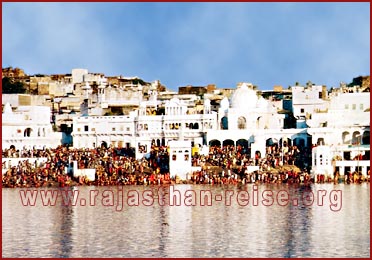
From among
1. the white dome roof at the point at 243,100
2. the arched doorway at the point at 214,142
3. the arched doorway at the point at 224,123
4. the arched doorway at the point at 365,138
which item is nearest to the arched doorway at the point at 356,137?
the arched doorway at the point at 365,138

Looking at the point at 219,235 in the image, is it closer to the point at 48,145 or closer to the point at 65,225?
the point at 65,225

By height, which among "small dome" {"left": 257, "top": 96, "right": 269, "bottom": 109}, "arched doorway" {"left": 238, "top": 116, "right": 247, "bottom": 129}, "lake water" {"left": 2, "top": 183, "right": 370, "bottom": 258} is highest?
"small dome" {"left": 257, "top": 96, "right": 269, "bottom": 109}

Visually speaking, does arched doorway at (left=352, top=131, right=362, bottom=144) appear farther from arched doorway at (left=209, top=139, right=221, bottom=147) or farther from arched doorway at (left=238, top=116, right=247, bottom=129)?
arched doorway at (left=209, top=139, right=221, bottom=147)

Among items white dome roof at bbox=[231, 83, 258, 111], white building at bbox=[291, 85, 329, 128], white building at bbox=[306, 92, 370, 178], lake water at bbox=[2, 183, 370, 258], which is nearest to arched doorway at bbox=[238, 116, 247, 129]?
white dome roof at bbox=[231, 83, 258, 111]

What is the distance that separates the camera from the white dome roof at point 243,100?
86.3 meters

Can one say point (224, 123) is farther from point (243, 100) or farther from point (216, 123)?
point (243, 100)

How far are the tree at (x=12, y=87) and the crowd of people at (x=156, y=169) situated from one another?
36.6m

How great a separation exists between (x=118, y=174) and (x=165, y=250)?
33139 mm

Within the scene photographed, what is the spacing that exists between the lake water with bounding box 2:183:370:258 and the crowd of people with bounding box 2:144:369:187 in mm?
6780

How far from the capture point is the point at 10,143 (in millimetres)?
85062

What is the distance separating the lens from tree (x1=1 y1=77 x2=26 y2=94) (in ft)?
377

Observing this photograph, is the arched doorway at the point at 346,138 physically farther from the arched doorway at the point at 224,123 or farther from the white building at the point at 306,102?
the arched doorway at the point at 224,123

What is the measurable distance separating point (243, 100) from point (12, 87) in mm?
37155

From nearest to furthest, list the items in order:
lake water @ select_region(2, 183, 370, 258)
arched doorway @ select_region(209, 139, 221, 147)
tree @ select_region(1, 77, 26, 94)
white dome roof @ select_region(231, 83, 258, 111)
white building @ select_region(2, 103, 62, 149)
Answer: lake water @ select_region(2, 183, 370, 258), arched doorway @ select_region(209, 139, 221, 147), white building @ select_region(2, 103, 62, 149), white dome roof @ select_region(231, 83, 258, 111), tree @ select_region(1, 77, 26, 94)
